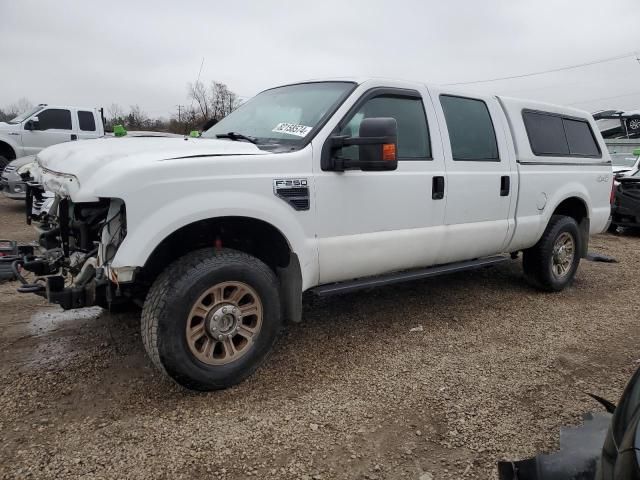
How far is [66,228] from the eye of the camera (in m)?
3.23

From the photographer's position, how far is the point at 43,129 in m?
12.3

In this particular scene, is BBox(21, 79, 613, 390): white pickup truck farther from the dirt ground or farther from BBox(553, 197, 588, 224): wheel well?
BBox(553, 197, 588, 224): wheel well

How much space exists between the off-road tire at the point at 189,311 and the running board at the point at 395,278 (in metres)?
0.49

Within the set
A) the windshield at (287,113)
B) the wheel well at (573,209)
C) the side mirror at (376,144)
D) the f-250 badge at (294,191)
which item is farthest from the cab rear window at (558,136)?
the f-250 badge at (294,191)

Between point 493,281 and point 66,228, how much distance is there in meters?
4.44

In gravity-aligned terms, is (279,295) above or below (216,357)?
above

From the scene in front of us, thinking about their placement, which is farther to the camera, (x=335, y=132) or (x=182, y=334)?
(x=335, y=132)

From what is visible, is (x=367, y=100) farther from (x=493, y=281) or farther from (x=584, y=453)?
(x=493, y=281)

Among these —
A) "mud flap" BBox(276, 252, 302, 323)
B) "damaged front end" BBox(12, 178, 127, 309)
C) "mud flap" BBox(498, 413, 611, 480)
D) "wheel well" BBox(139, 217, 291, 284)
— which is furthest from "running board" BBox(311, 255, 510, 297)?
"mud flap" BBox(498, 413, 611, 480)

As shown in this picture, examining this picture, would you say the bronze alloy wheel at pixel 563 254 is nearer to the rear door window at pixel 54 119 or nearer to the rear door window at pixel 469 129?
the rear door window at pixel 469 129

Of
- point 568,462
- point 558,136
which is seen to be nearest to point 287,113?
point 568,462

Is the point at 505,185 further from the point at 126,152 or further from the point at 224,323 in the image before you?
the point at 126,152

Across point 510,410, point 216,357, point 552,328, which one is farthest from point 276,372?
point 552,328

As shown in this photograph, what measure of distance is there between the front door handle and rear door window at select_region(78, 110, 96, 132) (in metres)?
11.2
